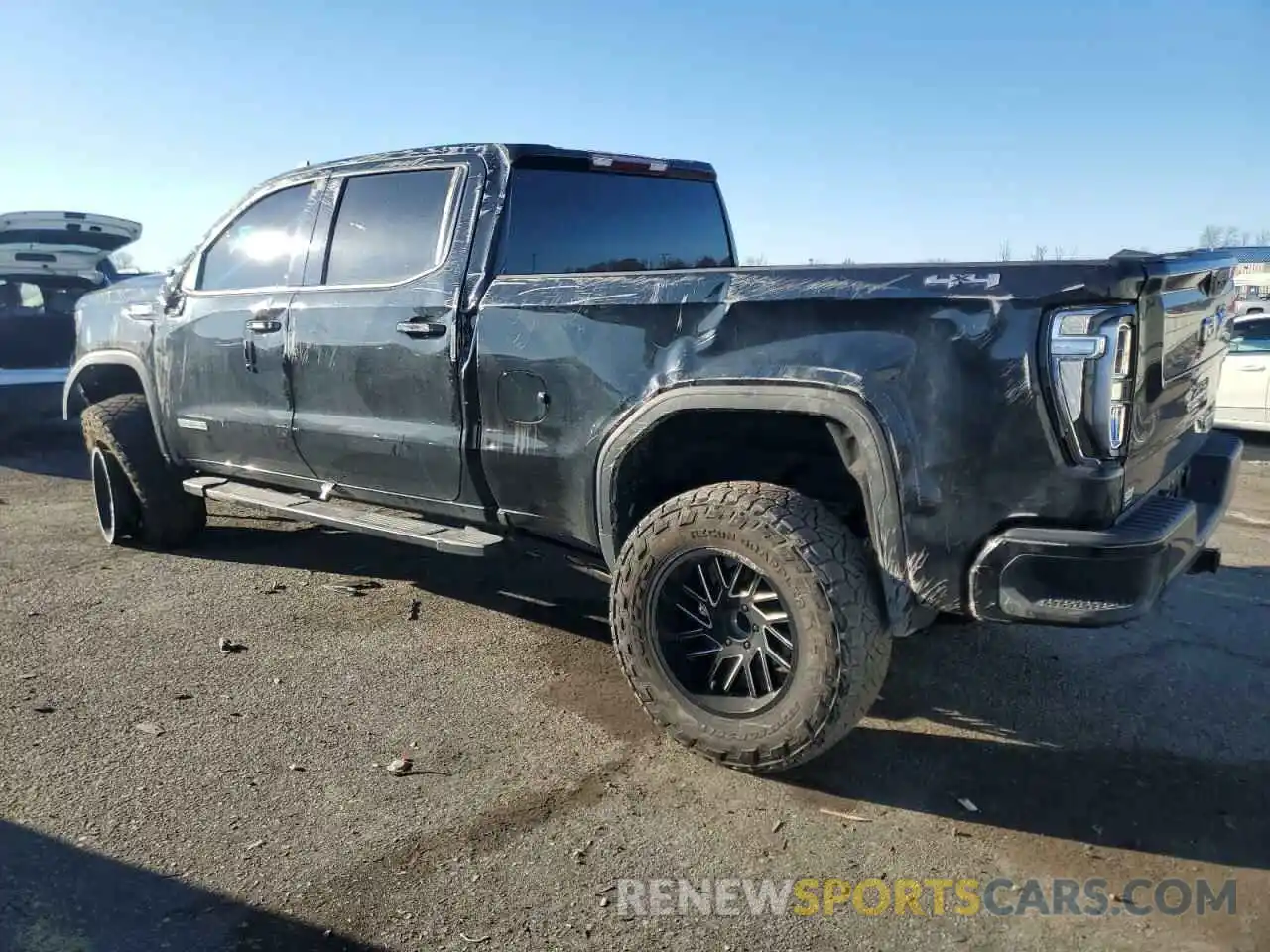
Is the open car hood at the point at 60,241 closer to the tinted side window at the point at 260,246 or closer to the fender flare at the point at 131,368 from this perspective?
the fender flare at the point at 131,368

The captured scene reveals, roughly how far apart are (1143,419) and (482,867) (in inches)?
86.2

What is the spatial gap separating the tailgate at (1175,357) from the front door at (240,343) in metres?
3.54

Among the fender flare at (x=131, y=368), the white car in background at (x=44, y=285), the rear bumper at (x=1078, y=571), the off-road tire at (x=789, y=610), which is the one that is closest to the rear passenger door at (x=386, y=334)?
the off-road tire at (x=789, y=610)

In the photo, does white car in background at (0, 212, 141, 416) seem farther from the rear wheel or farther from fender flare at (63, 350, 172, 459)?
the rear wheel

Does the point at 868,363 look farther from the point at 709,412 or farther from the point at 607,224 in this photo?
the point at 607,224

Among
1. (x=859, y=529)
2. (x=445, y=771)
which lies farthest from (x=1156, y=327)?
(x=445, y=771)

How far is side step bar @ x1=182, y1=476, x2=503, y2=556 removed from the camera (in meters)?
4.05

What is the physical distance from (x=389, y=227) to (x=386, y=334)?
54 cm

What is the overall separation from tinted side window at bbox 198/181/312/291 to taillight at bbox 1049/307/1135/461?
11.4 feet

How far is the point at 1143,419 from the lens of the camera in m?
2.86

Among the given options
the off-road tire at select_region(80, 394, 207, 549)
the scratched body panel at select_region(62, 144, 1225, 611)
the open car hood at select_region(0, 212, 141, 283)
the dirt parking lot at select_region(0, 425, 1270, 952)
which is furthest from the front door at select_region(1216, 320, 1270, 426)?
the open car hood at select_region(0, 212, 141, 283)

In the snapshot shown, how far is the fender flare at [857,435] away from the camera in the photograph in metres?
2.91

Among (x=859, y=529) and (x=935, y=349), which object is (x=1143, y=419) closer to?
(x=935, y=349)

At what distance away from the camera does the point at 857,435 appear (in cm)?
294
